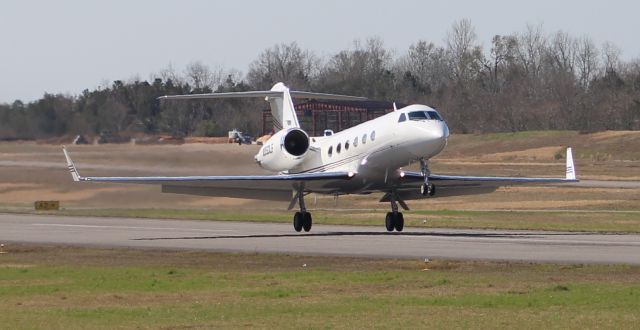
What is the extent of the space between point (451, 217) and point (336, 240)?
12.6 m

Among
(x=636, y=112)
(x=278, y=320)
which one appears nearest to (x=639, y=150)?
(x=636, y=112)

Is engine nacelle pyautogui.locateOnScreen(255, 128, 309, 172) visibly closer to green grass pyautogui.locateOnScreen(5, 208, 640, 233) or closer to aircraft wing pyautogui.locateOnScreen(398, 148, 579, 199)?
aircraft wing pyautogui.locateOnScreen(398, 148, 579, 199)

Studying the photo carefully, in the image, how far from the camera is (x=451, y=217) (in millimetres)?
46969

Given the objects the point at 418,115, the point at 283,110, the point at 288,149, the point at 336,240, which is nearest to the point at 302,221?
the point at 288,149

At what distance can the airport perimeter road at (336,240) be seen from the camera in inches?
1161

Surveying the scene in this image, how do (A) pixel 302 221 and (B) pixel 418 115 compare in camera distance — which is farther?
(A) pixel 302 221

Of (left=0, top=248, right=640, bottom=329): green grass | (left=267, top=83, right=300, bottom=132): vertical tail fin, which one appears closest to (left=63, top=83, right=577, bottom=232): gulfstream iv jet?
(left=267, top=83, right=300, bottom=132): vertical tail fin

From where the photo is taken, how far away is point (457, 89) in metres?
130

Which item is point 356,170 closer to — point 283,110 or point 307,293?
point 283,110

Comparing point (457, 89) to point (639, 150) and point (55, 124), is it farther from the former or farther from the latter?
point (55, 124)

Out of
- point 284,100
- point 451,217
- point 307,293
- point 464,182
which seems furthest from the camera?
point 451,217

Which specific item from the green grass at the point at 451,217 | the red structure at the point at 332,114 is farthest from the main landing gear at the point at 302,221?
the red structure at the point at 332,114

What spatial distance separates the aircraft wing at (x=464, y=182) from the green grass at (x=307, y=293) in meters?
8.79

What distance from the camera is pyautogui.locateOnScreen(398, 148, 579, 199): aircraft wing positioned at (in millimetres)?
36812
